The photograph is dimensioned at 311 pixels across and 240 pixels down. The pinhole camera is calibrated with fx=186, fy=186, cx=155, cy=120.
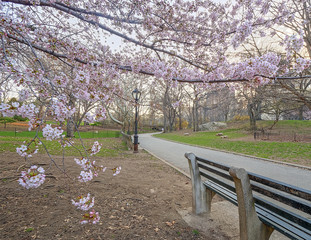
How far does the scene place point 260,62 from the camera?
10.8 feet

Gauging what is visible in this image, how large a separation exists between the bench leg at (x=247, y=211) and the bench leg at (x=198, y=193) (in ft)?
3.48

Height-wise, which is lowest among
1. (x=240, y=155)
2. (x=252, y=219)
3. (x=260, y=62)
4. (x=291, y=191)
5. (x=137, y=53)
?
(x=240, y=155)

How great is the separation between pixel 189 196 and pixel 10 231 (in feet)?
9.80

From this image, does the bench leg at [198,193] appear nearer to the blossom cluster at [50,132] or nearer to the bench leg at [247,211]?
the bench leg at [247,211]

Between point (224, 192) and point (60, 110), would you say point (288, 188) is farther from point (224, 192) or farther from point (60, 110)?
point (60, 110)

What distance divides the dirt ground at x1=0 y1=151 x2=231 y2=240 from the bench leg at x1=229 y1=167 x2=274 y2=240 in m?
0.67

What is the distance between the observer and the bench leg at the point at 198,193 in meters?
3.00

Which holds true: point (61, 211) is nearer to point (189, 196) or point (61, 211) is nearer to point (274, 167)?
point (189, 196)

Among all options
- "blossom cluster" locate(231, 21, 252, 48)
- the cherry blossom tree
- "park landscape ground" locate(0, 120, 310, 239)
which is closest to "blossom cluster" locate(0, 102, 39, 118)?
the cherry blossom tree

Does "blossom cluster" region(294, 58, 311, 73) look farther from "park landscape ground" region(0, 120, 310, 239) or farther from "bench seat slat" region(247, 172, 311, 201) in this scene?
"park landscape ground" region(0, 120, 310, 239)

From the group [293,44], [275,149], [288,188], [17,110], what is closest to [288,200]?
[288,188]

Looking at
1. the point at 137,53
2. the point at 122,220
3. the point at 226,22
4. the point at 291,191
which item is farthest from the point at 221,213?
the point at 137,53

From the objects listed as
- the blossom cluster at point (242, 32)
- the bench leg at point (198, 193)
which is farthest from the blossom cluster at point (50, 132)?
the blossom cluster at point (242, 32)

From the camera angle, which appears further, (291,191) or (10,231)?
(10,231)
